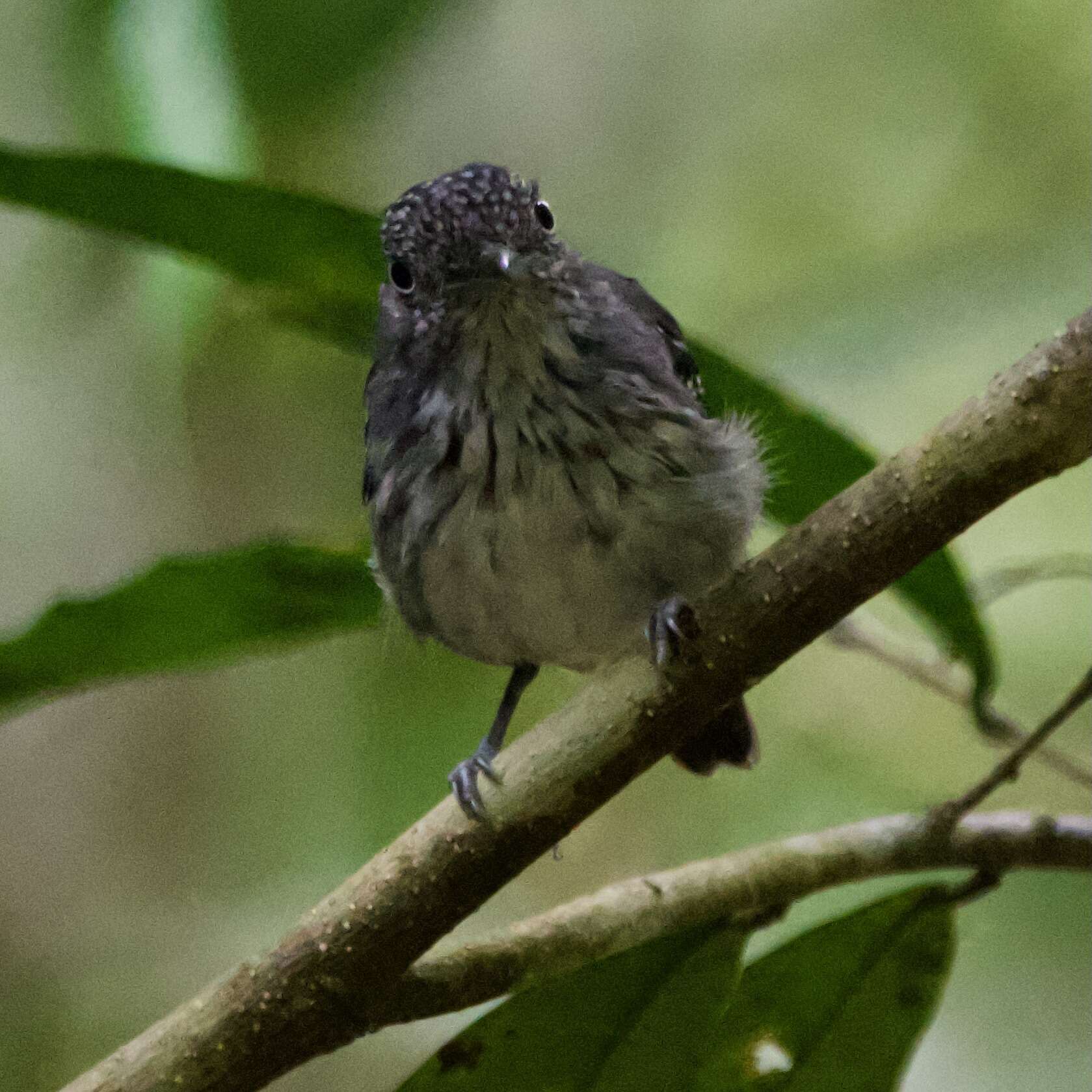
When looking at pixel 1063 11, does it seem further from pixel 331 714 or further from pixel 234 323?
pixel 331 714

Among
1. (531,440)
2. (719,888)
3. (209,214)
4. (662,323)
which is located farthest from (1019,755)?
(209,214)

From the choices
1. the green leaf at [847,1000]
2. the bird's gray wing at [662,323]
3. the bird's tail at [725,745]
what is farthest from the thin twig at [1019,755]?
the bird's gray wing at [662,323]

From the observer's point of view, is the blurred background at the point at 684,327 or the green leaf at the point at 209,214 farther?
the blurred background at the point at 684,327

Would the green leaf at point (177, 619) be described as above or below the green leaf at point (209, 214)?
below

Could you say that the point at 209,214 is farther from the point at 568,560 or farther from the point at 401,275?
the point at 568,560

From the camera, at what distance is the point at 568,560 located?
2176 mm

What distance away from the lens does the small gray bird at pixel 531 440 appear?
2.11 meters

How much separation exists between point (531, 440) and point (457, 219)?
33cm

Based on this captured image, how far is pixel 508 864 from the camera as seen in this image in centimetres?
171

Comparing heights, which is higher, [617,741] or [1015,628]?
[1015,628]

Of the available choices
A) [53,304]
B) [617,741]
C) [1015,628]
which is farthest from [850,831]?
[53,304]

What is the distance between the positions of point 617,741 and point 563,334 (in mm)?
725

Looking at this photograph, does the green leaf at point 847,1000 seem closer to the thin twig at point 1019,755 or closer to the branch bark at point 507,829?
the thin twig at point 1019,755

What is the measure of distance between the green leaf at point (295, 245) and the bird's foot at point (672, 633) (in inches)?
19.2
